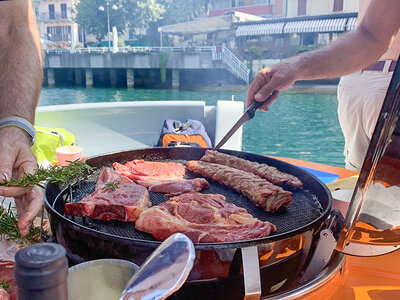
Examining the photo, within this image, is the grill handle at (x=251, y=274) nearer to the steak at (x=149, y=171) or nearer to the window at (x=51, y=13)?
the steak at (x=149, y=171)

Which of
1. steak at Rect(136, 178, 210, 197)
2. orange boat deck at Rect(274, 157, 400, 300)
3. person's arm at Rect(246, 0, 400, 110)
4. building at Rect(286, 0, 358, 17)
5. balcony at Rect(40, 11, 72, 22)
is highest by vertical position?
balcony at Rect(40, 11, 72, 22)

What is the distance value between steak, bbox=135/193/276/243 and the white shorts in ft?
7.28

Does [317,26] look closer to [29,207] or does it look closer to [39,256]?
[29,207]

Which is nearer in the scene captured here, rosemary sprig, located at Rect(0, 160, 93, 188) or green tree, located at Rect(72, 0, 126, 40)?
rosemary sprig, located at Rect(0, 160, 93, 188)

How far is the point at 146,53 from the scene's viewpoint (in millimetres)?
31688

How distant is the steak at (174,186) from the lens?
193 centimetres

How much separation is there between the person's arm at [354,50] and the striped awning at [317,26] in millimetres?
29658

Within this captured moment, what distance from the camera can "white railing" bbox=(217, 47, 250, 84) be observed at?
96.5 ft

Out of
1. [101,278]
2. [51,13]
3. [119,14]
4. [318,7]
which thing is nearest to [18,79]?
[101,278]

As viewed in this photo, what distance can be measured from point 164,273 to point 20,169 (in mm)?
1322

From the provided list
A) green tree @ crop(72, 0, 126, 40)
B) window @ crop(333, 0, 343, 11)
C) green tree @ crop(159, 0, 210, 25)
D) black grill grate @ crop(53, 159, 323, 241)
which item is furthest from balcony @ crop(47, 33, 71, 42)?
black grill grate @ crop(53, 159, 323, 241)

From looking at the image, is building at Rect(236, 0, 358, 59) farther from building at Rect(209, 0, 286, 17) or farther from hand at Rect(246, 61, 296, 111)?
hand at Rect(246, 61, 296, 111)

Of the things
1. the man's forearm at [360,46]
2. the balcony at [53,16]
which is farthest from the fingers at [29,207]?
the balcony at [53,16]

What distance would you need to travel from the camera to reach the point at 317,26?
3034cm
